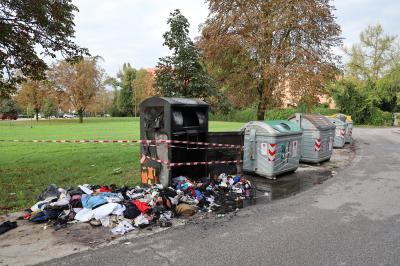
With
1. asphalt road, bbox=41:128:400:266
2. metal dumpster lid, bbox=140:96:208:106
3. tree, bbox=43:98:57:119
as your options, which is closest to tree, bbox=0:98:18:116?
tree, bbox=43:98:57:119

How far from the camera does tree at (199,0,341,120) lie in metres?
11.2

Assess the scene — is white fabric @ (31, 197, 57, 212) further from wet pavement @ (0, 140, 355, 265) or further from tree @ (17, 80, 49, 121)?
tree @ (17, 80, 49, 121)

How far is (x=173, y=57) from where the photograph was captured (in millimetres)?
9555

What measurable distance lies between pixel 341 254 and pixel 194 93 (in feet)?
23.1

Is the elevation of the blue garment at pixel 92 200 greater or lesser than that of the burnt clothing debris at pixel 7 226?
greater

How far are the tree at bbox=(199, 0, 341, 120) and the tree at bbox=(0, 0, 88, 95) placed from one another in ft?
17.5

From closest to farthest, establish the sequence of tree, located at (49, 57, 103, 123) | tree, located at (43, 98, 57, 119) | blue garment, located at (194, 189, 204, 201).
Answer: blue garment, located at (194, 189, 204, 201)
tree, located at (49, 57, 103, 123)
tree, located at (43, 98, 57, 119)

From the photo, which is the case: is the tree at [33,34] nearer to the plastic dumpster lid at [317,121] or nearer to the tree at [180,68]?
the tree at [180,68]

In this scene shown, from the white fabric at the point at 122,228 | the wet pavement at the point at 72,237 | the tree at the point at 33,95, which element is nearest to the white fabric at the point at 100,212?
the wet pavement at the point at 72,237

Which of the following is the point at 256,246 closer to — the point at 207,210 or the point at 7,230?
the point at 207,210

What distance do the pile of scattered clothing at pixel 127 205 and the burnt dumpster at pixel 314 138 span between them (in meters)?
4.75

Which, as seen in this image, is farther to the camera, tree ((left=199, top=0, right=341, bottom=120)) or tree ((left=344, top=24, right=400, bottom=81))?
tree ((left=344, top=24, right=400, bottom=81))

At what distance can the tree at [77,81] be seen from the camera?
44.8 m

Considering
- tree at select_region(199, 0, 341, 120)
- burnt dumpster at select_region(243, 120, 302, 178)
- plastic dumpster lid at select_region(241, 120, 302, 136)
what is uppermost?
tree at select_region(199, 0, 341, 120)
